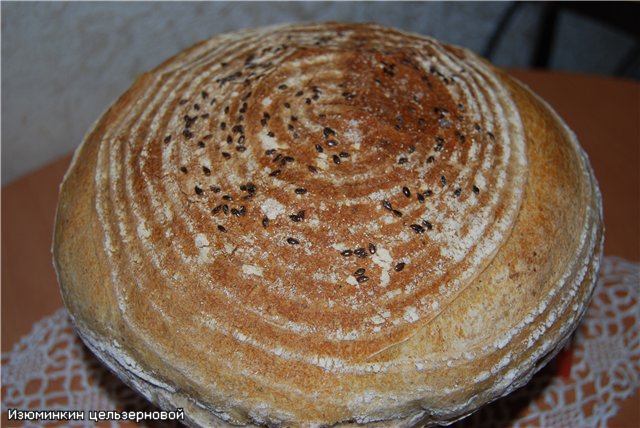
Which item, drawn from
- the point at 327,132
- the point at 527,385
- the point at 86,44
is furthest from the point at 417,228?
the point at 86,44

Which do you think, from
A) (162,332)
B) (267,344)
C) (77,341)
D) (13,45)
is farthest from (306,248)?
(13,45)

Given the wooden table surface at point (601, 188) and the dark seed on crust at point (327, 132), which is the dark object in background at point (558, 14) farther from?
the dark seed on crust at point (327, 132)

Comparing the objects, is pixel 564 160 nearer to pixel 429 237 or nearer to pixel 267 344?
pixel 429 237

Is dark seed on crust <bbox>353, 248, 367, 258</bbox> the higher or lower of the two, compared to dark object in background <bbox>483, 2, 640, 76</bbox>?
higher

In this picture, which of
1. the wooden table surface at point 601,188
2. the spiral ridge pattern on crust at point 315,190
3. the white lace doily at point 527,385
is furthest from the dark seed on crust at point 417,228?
the wooden table surface at point 601,188

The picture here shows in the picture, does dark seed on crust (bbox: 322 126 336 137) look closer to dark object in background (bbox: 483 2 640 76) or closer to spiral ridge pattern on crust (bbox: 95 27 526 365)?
spiral ridge pattern on crust (bbox: 95 27 526 365)

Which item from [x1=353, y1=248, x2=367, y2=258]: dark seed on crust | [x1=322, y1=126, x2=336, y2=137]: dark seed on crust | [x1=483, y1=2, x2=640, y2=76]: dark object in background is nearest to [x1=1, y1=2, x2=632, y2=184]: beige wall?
[x1=483, y1=2, x2=640, y2=76]: dark object in background
